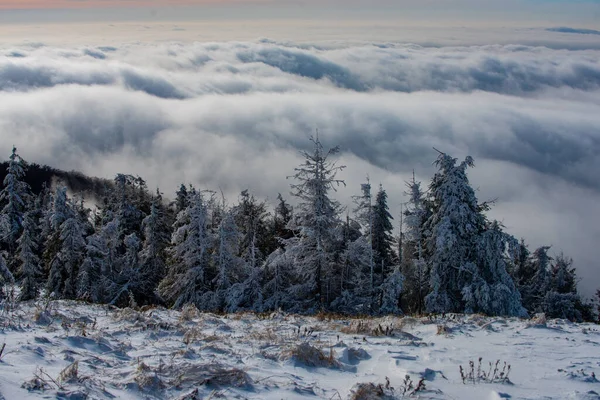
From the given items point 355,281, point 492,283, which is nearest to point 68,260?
point 355,281

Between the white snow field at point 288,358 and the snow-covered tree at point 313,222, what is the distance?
41.9 feet

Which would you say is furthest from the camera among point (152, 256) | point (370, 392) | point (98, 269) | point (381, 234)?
point (152, 256)

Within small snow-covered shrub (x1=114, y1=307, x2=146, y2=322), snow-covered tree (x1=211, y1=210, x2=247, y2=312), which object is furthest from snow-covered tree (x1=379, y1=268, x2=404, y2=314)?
small snow-covered shrub (x1=114, y1=307, x2=146, y2=322)

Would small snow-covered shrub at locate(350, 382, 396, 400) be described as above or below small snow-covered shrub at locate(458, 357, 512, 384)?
above

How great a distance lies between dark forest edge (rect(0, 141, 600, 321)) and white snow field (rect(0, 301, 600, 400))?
9371 mm

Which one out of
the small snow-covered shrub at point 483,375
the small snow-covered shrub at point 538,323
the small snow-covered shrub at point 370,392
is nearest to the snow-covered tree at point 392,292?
the small snow-covered shrub at point 538,323

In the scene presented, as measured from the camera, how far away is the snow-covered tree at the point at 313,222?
23812 mm

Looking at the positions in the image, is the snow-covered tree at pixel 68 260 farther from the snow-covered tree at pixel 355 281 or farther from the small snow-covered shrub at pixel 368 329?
the small snow-covered shrub at pixel 368 329

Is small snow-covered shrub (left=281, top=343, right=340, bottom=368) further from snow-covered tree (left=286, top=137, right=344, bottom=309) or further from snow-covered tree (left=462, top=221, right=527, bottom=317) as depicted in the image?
snow-covered tree (left=286, top=137, right=344, bottom=309)

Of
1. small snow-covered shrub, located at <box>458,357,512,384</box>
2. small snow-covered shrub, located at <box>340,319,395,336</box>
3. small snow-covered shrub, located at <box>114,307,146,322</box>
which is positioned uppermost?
small snow-covered shrub, located at <box>458,357,512,384</box>

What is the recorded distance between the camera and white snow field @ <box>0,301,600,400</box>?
6219 millimetres

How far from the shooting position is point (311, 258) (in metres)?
24.4

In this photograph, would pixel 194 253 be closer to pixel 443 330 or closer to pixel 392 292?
pixel 392 292

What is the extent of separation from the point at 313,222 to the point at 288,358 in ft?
54.8
